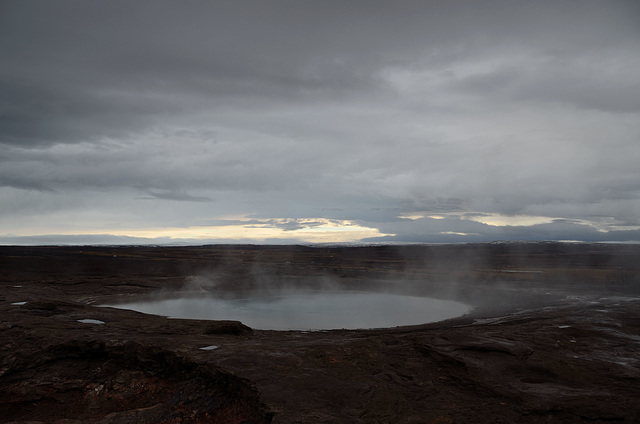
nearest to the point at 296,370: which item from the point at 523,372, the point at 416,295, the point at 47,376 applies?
the point at 523,372

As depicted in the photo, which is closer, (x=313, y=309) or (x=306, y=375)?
(x=306, y=375)

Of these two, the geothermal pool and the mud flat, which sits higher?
the mud flat

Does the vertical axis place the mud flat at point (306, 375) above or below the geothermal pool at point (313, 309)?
above

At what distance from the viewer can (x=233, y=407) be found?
895cm

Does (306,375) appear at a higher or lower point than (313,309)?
higher

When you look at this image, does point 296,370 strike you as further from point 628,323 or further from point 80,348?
point 628,323

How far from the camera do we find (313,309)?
2816 cm

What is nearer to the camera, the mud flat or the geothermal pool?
the mud flat

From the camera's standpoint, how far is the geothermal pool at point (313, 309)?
74.9 ft

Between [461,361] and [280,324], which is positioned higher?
[461,361]

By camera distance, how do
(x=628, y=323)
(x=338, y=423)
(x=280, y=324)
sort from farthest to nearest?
(x=280, y=324)
(x=628, y=323)
(x=338, y=423)

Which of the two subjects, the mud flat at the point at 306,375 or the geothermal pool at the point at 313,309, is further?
the geothermal pool at the point at 313,309

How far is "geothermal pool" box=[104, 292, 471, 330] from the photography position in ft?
74.9

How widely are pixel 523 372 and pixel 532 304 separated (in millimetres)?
19391
